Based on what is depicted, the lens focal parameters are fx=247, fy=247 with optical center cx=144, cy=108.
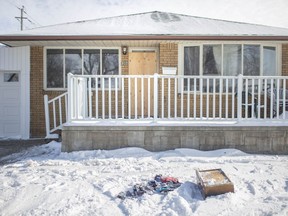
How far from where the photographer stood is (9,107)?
28.9ft

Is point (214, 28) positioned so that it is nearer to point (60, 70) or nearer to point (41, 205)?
point (60, 70)

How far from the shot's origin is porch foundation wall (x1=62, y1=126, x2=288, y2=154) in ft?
18.4

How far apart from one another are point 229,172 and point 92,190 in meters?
2.39

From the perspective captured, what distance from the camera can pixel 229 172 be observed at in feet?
14.3

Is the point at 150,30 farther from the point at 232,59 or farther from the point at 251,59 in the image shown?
the point at 251,59

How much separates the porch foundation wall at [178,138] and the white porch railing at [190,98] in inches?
12.7

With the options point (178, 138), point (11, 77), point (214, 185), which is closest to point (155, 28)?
point (178, 138)

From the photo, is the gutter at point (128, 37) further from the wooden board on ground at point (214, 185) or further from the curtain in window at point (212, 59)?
the wooden board on ground at point (214, 185)

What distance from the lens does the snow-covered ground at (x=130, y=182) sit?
2986mm

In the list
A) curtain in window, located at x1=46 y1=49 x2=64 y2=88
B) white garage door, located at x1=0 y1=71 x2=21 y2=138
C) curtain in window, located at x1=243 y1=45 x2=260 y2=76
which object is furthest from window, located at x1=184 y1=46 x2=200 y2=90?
white garage door, located at x1=0 y1=71 x2=21 y2=138

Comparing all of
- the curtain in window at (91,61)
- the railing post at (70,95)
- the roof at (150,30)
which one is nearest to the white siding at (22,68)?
the roof at (150,30)

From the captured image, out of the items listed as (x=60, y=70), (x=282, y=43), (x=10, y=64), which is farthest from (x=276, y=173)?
(x=10, y=64)

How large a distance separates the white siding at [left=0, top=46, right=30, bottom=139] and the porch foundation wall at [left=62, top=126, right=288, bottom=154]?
392 centimetres

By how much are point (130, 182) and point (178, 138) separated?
2.07 m
